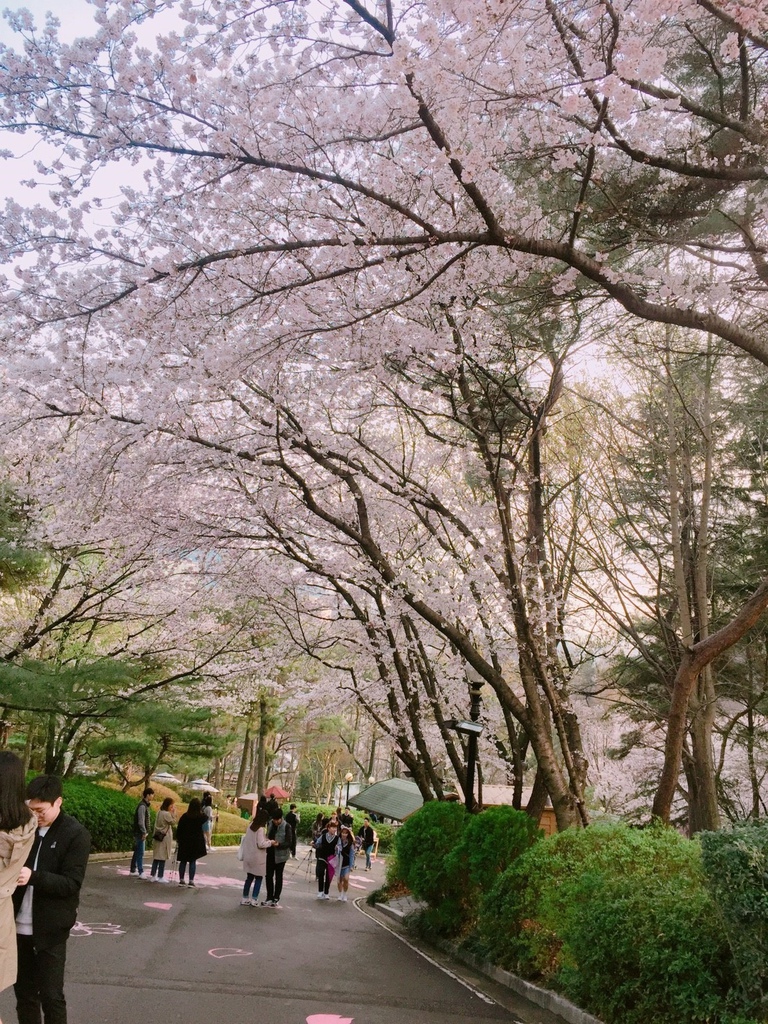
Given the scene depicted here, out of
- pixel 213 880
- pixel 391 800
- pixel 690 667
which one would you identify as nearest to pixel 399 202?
pixel 690 667

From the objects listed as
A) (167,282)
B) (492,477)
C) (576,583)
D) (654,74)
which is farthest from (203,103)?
(576,583)

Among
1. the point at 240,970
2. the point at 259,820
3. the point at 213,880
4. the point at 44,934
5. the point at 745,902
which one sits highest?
the point at 259,820

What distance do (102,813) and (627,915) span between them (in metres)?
14.8

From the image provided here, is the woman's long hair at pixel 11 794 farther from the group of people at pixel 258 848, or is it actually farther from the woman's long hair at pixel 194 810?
the woman's long hair at pixel 194 810

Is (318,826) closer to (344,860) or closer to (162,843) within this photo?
(344,860)

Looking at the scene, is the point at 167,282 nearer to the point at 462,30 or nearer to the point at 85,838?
the point at 462,30

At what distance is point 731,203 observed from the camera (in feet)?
23.3

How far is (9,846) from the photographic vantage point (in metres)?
3.44

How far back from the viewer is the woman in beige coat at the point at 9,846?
11.3ft

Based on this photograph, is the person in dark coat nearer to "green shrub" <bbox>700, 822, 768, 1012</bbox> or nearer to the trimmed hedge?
the trimmed hedge

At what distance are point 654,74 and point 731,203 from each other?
255 cm

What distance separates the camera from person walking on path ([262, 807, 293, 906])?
1299 centimetres

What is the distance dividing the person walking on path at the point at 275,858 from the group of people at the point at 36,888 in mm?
9327

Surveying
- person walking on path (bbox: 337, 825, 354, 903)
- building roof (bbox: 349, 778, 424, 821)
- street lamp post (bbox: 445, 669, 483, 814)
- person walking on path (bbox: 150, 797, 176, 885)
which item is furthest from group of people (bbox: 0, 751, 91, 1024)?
building roof (bbox: 349, 778, 424, 821)
